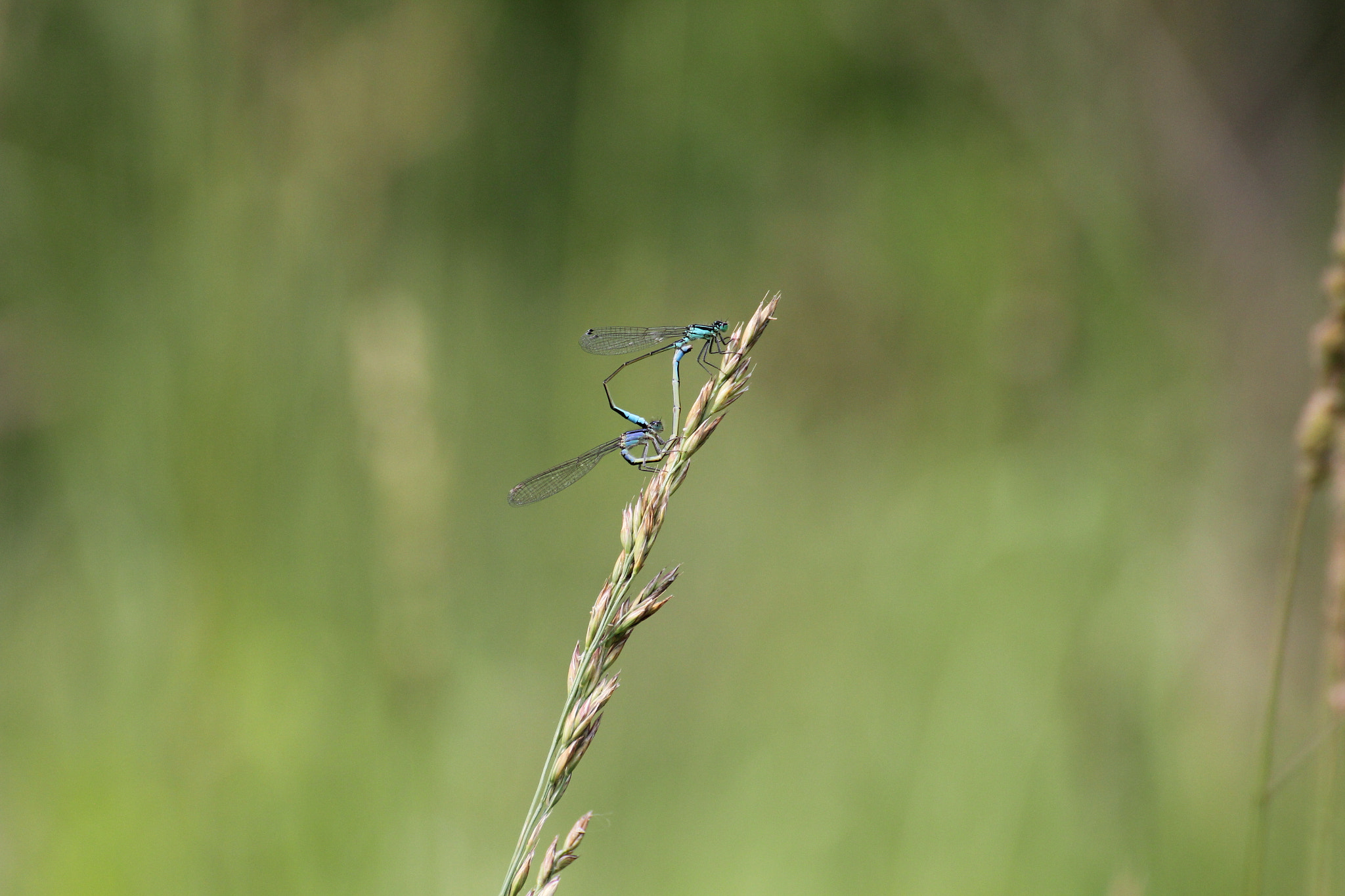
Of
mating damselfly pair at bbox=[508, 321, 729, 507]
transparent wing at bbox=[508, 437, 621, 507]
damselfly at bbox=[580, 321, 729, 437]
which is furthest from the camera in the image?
damselfly at bbox=[580, 321, 729, 437]

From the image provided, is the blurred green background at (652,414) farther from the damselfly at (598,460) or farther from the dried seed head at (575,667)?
the dried seed head at (575,667)

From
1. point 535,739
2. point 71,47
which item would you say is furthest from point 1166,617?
point 71,47

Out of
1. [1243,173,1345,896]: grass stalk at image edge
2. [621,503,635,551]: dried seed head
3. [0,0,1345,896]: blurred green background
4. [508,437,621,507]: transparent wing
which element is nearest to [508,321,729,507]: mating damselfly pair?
[508,437,621,507]: transparent wing

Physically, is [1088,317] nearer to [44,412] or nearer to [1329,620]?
[1329,620]

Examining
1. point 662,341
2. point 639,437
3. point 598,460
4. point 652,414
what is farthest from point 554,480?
point 652,414

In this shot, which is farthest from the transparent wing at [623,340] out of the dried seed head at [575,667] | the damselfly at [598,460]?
the dried seed head at [575,667]

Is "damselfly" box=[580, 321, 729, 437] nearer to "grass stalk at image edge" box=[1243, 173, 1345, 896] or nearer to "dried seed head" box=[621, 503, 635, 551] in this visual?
"dried seed head" box=[621, 503, 635, 551]

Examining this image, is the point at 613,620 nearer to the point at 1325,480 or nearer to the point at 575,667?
the point at 575,667
